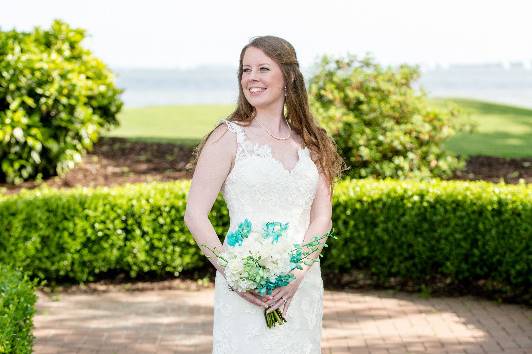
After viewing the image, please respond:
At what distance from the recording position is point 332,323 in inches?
310

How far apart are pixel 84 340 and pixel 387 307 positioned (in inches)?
118

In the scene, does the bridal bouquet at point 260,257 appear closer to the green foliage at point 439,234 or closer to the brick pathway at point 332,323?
the brick pathway at point 332,323

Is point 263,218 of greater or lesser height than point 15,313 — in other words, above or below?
above

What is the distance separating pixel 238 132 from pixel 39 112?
9003 mm

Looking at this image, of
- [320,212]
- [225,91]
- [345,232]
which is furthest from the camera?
[225,91]

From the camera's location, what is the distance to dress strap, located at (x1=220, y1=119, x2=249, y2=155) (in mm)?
3859

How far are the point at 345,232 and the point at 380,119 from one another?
8.79 feet

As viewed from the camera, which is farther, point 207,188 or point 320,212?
point 320,212

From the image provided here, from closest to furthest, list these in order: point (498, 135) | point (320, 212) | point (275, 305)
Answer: point (275, 305) < point (320, 212) < point (498, 135)

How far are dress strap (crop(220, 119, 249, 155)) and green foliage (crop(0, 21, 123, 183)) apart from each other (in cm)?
840

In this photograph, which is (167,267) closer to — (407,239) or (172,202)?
(172,202)

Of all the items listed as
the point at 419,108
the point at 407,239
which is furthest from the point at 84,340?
the point at 419,108

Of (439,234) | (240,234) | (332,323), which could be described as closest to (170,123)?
(439,234)

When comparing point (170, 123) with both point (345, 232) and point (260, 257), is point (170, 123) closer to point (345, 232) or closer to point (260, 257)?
point (345, 232)
